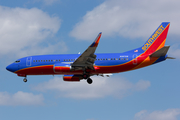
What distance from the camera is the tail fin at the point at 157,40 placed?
45.1m

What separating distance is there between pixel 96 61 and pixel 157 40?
955cm

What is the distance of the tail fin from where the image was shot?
4512 centimetres

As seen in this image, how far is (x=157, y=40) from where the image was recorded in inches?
1797

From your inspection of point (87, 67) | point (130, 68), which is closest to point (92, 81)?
point (87, 67)

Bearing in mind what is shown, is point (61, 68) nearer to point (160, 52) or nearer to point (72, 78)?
point (72, 78)

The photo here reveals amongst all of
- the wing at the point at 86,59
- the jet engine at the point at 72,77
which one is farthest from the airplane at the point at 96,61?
the jet engine at the point at 72,77

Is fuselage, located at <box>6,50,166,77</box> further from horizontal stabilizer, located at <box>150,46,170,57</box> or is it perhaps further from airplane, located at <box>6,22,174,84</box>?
horizontal stabilizer, located at <box>150,46,170,57</box>

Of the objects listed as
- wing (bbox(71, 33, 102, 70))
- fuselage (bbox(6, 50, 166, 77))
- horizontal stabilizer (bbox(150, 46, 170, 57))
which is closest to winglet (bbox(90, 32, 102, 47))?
wing (bbox(71, 33, 102, 70))

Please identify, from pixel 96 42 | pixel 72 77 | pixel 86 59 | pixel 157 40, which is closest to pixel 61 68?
pixel 86 59

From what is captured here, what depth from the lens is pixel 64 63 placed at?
45.0 meters

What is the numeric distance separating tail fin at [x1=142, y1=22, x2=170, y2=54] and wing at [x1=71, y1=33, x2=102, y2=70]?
8021 mm

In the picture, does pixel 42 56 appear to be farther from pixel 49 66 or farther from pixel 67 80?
pixel 67 80

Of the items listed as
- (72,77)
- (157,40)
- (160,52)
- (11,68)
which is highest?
(157,40)

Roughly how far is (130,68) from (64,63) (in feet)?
31.0
